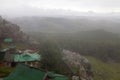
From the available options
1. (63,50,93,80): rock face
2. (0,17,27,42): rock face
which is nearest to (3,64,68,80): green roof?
(63,50,93,80): rock face

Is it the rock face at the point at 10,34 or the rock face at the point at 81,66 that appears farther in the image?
the rock face at the point at 10,34

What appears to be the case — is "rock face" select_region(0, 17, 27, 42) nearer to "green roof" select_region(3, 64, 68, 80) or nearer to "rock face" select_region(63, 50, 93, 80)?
"rock face" select_region(63, 50, 93, 80)

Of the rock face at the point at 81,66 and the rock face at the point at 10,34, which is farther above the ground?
the rock face at the point at 10,34

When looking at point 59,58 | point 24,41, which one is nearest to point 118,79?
point 24,41

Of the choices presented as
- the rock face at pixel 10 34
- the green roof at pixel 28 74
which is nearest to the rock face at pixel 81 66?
the rock face at pixel 10 34

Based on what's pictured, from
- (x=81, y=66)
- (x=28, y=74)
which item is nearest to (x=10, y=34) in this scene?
(x=81, y=66)

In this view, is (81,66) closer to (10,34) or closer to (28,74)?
(10,34)

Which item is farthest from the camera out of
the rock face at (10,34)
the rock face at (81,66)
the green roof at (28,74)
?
the rock face at (10,34)

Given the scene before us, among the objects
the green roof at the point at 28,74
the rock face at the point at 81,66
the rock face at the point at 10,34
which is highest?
the green roof at the point at 28,74

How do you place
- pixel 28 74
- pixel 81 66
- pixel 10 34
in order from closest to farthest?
1. pixel 28 74
2. pixel 81 66
3. pixel 10 34

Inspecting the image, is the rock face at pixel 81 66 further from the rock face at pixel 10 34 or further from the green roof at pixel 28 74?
the green roof at pixel 28 74

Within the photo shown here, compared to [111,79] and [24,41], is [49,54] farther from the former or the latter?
[111,79]

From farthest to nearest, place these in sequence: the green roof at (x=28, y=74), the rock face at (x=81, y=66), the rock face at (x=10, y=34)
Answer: the rock face at (x=10, y=34)
the rock face at (x=81, y=66)
the green roof at (x=28, y=74)
